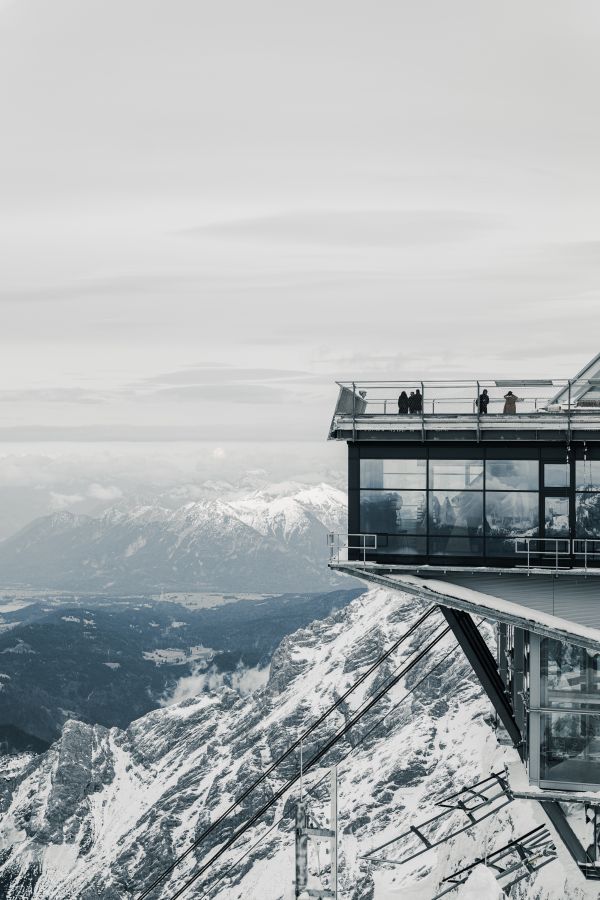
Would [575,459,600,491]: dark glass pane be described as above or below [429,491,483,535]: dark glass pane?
above

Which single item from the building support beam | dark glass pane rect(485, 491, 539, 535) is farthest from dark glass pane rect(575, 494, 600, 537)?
the building support beam

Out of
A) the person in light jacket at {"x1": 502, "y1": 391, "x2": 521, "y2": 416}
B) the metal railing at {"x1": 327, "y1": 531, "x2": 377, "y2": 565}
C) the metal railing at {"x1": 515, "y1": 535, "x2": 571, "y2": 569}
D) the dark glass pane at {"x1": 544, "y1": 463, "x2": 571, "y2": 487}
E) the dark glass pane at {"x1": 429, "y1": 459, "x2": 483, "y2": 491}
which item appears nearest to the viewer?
the metal railing at {"x1": 515, "y1": 535, "x2": 571, "y2": 569}

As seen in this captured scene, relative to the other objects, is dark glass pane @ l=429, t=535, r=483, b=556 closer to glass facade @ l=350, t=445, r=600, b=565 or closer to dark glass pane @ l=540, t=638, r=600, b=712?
glass facade @ l=350, t=445, r=600, b=565

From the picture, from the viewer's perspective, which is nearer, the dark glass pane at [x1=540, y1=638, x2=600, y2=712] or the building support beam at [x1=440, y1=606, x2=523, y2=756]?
the dark glass pane at [x1=540, y1=638, x2=600, y2=712]

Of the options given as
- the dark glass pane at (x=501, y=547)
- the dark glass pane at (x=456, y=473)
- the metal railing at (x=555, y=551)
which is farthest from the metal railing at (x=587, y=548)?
the dark glass pane at (x=456, y=473)

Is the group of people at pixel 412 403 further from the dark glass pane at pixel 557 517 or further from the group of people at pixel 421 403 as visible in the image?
the dark glass pane at pixel 557 517

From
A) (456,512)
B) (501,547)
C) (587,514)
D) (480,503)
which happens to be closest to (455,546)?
(456,512)
